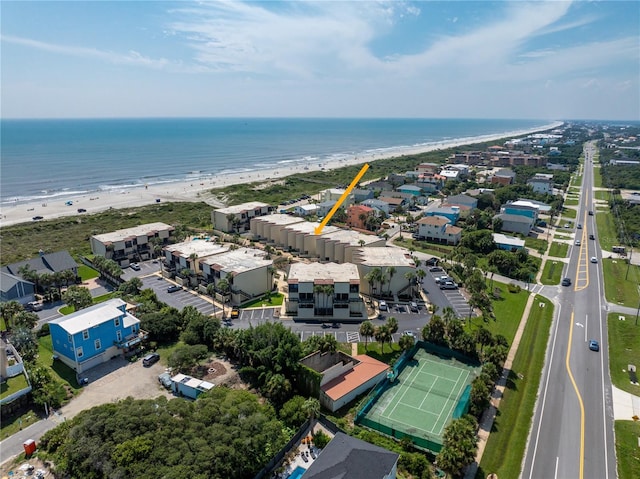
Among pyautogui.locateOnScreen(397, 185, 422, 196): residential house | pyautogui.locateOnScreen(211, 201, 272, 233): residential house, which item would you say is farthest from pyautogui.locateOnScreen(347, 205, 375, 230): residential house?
pyautogui.locateOnScreen(397, 185, 422, 196): residential house

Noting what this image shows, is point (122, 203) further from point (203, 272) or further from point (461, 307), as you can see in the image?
point (461, 307)

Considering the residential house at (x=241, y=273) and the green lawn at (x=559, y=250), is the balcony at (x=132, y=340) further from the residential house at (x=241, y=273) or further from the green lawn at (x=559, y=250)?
the green lawn at (x=559, y=250)

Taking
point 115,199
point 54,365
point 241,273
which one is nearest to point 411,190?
point 241,273

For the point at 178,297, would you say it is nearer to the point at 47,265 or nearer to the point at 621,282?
the point at 47,265

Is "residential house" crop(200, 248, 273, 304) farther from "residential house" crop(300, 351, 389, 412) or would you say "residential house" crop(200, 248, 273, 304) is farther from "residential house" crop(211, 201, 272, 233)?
"residential house" crop(211, 201, 272, 233)

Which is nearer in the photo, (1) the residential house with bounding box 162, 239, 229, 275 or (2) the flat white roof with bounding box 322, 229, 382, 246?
(1) the residential house with bounding box 162, 239, 229, 275

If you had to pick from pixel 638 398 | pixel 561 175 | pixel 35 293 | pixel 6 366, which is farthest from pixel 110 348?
pixel 561 175
